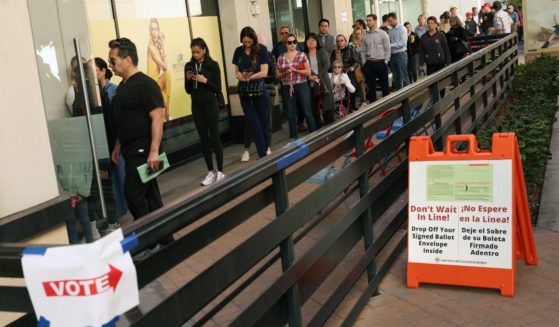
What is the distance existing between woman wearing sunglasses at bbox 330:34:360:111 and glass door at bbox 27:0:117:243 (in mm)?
7034

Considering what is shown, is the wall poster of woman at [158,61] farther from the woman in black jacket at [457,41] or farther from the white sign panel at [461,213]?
the woman in black jacket at [457,41]

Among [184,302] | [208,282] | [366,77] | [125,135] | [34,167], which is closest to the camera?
[184,302]

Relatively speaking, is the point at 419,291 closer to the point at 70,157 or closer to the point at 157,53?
the point at 70,157

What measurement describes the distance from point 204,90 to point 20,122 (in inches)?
176

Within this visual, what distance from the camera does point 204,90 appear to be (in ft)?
26.1

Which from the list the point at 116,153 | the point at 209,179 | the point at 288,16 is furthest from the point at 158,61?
the point at 288,16

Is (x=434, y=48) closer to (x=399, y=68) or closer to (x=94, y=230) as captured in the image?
(x=399, y=68)

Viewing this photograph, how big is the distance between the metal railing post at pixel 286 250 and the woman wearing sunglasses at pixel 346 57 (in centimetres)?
953

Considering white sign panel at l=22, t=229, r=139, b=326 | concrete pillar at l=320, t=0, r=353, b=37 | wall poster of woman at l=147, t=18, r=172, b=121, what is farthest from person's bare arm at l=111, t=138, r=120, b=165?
concrete pillar at l=320, t=0, r=353, b=37

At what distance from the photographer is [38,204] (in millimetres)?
3674

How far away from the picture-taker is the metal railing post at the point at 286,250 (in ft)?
9.84

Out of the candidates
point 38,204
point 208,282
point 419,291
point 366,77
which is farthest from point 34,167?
point 366,77

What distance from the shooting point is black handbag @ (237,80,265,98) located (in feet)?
28.7

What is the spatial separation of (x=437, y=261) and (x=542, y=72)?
6.99m
